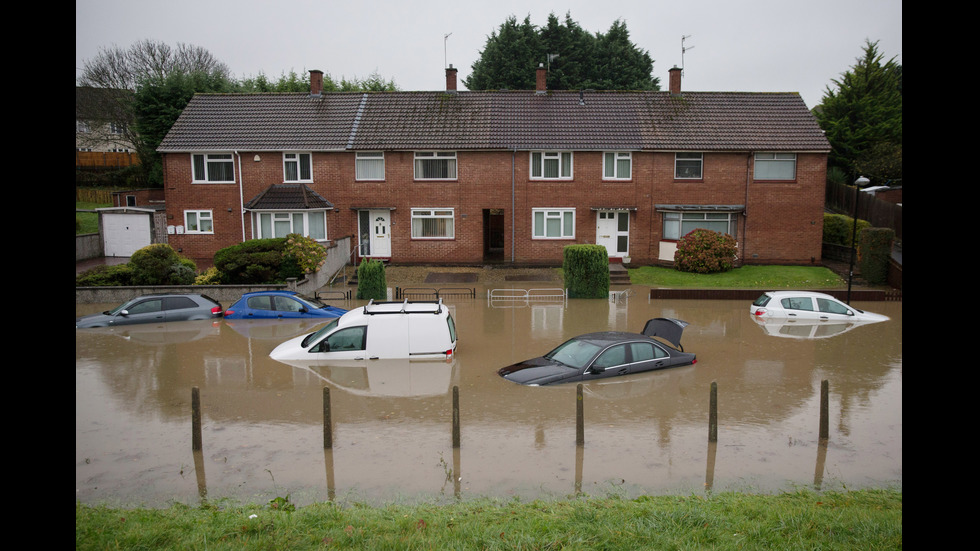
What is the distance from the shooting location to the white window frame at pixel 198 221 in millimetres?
30000

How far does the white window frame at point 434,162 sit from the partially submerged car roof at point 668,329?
620 inches

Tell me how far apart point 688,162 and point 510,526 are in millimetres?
25240

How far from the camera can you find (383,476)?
917 cm

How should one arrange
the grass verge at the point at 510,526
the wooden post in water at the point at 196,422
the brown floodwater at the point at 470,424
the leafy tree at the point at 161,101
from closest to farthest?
1. the grass verge at the point at 510,526
2. the brown floodwater at the point at 470,424
3. the wooden post in water at the point at 196,422
4. the leafy tree at the point at 161,101

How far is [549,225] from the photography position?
1175 inches

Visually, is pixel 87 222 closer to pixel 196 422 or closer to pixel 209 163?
pixel 209 163

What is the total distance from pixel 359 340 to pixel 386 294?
8454mm

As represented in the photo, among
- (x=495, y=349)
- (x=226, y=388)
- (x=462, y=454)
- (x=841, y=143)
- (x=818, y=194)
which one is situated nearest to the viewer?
(x=462, y=454)

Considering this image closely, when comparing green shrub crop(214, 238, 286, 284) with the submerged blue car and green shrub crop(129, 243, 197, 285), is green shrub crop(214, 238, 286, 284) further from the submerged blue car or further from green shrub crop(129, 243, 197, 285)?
the submerged blue car

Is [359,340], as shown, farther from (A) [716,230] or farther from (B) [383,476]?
(A) [716,230]

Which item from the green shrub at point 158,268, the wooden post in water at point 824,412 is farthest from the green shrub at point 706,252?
the green shrub at point 158,268

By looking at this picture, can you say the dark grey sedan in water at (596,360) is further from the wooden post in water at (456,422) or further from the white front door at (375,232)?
the white front door at (375,232)
